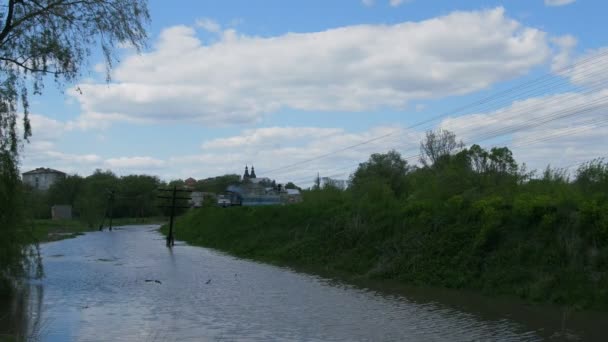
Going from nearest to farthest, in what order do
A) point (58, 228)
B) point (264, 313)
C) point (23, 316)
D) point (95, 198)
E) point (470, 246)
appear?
point (23, 316)
point (264, 313)
point (470, 246)
point (58, 228)
point (95, 198)

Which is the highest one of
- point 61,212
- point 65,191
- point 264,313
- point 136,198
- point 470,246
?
point 65,191

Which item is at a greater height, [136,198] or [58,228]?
[136,198]

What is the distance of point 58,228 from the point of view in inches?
3216

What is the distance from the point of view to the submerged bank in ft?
55.2

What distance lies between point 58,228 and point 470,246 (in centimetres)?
7130

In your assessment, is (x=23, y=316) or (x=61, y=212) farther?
(x=61, y=212)

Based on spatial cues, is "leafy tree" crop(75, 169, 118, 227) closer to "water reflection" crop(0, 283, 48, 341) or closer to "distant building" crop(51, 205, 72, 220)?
"distant building" crop(51, 205, 72, 220)

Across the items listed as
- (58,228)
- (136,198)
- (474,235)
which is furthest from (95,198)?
(474,235)

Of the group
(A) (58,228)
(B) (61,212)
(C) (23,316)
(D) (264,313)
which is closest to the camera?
(C) (23,316)

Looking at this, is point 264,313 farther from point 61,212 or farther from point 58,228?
point 61,212

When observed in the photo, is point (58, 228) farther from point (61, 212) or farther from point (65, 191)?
point (65, 191)

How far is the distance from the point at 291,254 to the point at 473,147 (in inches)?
729

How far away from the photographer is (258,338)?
43.9 feet

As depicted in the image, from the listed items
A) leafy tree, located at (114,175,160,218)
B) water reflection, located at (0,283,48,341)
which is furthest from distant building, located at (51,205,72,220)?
water reflection, located at (0,283,48,341)
